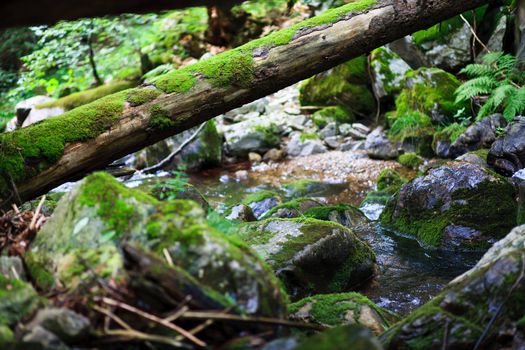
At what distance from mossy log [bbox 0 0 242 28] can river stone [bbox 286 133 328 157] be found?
26.6ft

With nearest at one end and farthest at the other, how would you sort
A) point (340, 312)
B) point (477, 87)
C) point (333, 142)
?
point (340, 312), point (477, 87), point (333, 142)

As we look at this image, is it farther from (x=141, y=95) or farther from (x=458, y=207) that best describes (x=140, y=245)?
(x=458, y=207)

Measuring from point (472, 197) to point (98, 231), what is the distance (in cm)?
424

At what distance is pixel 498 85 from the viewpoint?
773 centimetres

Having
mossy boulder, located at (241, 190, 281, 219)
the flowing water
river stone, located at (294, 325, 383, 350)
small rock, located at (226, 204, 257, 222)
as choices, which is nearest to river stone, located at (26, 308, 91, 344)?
river stone, located at (294, 325, 383, 350)

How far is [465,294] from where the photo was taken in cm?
259

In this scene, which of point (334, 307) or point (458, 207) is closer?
point (334, 307)

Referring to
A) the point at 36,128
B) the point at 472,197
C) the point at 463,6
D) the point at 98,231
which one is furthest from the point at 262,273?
the point at 463,6

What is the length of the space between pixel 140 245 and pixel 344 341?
1035 millimetres

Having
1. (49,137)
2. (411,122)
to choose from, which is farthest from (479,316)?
(411,122)

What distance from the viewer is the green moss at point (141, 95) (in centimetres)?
416

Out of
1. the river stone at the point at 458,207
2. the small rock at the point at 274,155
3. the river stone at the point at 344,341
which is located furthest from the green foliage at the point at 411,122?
the river stone at the point at 344,341

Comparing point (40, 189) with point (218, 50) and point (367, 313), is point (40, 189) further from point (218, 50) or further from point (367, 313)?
point (218, 50)

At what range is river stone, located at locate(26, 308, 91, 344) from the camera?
1939 mm
